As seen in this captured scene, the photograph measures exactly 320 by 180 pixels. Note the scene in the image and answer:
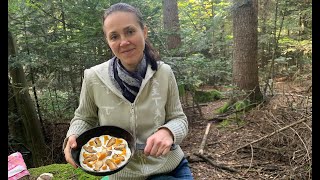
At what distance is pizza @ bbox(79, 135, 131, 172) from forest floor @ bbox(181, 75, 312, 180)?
7.49 feet

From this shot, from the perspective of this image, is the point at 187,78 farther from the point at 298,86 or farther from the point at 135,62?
the point at 135,62

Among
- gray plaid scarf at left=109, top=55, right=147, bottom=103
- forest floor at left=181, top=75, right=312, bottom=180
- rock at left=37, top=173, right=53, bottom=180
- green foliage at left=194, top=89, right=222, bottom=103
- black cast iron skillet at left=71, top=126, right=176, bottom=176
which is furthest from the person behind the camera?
green foliage at left=194, top=89, right=222, bottom=103

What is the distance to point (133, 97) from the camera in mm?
1816

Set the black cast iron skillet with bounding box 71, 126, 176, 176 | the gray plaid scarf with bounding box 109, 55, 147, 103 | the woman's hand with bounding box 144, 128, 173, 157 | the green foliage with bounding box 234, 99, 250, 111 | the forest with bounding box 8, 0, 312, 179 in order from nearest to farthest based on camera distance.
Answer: the woman's hand with bounding box 144, 128, 173, 157, the black cast iron skillet with bounding box 71, 126, 176, 176, the gray plaid scarf with bounding box 109, 55, 147, 103, the forest with bounding box 8, 0, 312, 179, the green foliage with bounding box 234, 99, 250, 111

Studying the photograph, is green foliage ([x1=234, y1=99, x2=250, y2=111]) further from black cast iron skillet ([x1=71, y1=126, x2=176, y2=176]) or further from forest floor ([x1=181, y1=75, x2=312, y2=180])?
black cast iron skillet ([x1=71, y1=126, x2=176, y2=176])

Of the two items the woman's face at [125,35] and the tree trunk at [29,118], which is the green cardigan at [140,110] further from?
the tree trunk at [29,118]

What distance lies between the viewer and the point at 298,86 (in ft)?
21.9

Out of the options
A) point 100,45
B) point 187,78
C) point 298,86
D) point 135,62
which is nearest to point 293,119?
point 187,78

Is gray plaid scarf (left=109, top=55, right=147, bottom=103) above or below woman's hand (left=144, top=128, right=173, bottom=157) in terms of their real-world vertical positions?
above

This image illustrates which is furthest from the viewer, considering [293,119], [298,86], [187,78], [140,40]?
[298,86]

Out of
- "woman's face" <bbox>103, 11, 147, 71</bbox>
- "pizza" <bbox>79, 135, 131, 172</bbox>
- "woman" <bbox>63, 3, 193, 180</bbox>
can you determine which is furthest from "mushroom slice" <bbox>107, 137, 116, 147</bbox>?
"woman's face" <bbox>103, 11, 147, 71</bbox>

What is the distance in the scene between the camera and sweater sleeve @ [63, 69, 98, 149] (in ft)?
6.04

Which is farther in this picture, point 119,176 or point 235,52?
point 235,52
